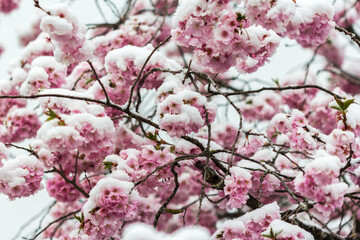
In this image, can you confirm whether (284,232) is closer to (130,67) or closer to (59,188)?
(130,67)

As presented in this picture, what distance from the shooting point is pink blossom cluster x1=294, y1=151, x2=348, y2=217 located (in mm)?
1552

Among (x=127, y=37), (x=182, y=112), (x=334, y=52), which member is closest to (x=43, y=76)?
(x=127, y=37)

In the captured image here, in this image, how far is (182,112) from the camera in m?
1.88

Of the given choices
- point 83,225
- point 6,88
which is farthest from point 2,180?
point 6,88

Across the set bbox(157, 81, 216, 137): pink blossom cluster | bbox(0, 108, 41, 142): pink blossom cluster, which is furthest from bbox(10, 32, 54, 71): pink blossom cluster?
bbox(157, 81, 216, 137): pink blossom cluster

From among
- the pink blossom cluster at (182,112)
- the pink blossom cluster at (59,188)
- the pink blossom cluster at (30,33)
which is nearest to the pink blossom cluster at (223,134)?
the pink blossom cluster at (59,188)

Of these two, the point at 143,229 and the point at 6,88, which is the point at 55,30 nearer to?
the point at 143,229

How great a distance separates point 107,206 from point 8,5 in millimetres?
4157

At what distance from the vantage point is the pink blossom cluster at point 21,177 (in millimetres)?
2076

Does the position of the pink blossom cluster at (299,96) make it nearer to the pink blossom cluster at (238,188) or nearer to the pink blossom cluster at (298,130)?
the pink blossom cluster at (298,130)

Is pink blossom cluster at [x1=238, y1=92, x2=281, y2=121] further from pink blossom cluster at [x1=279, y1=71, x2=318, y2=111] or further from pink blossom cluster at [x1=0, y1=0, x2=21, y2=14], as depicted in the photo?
pink blossom cluster at [x1=0, y1=0, x2=21, y2=14]

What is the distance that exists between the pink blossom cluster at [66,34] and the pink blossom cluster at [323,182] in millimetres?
1062

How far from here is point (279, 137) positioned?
11.8 ft

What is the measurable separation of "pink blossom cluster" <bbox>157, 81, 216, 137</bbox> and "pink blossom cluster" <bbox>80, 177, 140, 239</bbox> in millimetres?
337
